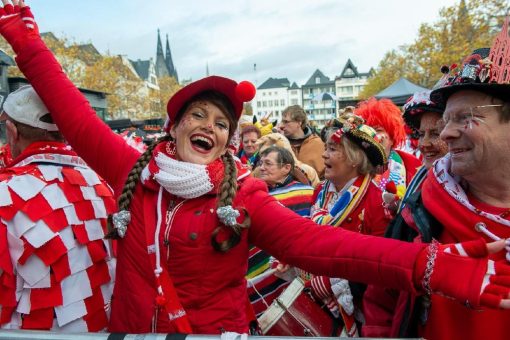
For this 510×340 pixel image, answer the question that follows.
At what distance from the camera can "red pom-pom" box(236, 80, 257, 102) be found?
1.78 metres

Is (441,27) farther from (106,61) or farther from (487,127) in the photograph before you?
(106,61)

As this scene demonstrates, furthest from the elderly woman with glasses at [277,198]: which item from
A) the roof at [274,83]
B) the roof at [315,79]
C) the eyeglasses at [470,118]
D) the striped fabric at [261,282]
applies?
the roof at [274,83]

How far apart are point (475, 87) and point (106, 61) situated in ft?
123

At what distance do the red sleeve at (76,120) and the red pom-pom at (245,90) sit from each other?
→ 1.93 feet

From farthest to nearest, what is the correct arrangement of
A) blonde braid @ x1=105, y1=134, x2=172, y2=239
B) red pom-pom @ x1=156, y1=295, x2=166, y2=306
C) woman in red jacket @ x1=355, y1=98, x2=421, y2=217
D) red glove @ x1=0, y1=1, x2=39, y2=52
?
woman in red jacket @ x1=355, y1=98, x2=421, y2=217
red glove @ x1=0, y1=1, x2=39, y2=52
blonde braid @ x1=105, y1=134, x2=172, y2=239
red pom-pom @ x1=156, y1=295, x2=166, y2=306

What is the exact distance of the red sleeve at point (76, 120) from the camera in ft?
Answer: 6.33

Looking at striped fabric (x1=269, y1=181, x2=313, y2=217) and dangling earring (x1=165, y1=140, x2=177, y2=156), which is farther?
striped fabric (x1=269, y1=181, x2=313, y2=217)

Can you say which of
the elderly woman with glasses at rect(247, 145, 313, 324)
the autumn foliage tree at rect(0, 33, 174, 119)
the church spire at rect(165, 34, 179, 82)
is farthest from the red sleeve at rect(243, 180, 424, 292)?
the church spire at rect(165, 34, 179, 82)

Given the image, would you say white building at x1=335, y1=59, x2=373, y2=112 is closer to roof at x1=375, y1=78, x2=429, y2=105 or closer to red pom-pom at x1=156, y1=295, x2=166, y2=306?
roof at x1=375, y1=78, x2=429, y2=105

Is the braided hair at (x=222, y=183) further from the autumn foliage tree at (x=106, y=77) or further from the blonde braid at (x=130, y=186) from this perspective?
the autumn foliage tree at (x=106, y=77)

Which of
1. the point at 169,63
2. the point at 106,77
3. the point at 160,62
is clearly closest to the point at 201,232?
the point at 106,77

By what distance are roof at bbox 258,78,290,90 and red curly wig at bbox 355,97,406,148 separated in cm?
10751

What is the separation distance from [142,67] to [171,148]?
289 feet

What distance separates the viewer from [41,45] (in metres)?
2.12
